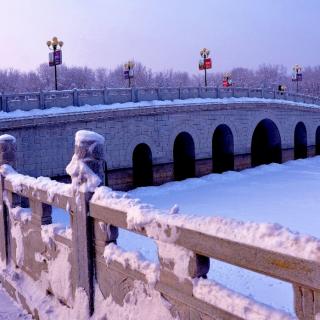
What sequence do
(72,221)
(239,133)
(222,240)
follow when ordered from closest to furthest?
1. (222,240)
2. (72,221)
3. (239,133)

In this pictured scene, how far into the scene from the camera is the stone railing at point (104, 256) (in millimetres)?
2445

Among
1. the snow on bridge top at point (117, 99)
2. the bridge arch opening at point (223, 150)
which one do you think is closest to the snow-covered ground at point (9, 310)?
the snow on bridge top at point (117, 99)

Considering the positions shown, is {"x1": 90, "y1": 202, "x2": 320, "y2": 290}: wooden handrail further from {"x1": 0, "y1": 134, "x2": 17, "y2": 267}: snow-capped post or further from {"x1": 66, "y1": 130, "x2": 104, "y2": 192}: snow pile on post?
{"x1": 0, "y1": 134, "x2": 17, "y2": 267}: snow-capped post

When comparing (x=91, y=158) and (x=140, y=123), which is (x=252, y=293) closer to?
(x=91, y=158)

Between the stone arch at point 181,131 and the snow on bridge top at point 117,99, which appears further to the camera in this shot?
the stone arch at point 181,131

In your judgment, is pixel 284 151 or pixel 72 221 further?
pixel 284 151

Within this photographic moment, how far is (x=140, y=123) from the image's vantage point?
23578mm

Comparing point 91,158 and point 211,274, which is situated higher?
point 91,158

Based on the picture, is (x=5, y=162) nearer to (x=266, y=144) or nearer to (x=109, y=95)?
(x=109, y=95)

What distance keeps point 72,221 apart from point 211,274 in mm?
7136

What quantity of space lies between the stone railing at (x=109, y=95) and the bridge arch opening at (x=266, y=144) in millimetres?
2320

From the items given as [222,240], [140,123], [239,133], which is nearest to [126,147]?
[140,123]

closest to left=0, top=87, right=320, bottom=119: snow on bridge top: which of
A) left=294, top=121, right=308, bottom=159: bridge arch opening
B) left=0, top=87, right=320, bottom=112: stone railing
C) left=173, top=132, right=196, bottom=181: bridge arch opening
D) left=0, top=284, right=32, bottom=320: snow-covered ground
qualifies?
left=0, top=87, right=320, bottom=112: stone railing

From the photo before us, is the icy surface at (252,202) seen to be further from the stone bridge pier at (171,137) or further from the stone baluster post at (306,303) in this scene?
the stone baluster post at (306,303)
